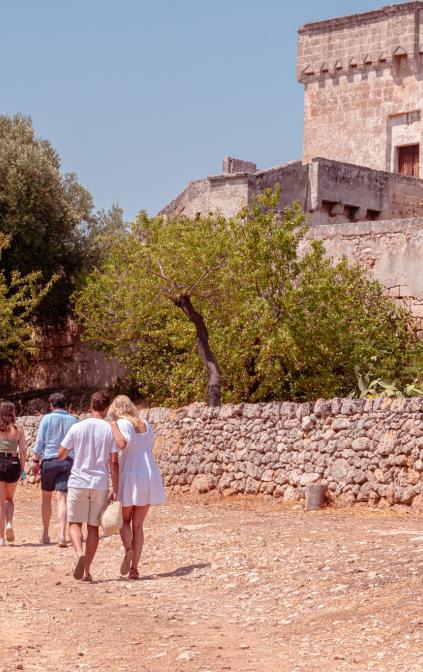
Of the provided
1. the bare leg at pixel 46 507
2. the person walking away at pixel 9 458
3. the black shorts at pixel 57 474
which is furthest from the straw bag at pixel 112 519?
the person walking away at pixel 9 458

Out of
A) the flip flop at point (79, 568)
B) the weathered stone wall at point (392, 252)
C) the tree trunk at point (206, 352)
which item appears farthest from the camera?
the weathered stone wall at point (392, 252)

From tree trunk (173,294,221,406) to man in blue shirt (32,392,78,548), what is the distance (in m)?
7.23

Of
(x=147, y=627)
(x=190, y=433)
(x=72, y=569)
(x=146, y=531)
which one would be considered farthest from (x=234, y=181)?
(x=147, y=627)

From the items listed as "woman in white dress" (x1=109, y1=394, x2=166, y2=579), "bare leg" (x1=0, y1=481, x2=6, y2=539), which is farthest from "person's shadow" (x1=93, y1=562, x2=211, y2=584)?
"bare leg" (x1=0, y1=481, x2=6, y2=539)

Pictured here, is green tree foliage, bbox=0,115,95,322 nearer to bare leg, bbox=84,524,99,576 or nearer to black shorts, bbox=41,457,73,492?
black shorts, bbox=41,457,73,492

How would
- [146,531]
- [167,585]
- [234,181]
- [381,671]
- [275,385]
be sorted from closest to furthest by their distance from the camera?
1. [381,671]
2. [167,585]
3. [146,531]
4. [275,385]
5. [234,181]

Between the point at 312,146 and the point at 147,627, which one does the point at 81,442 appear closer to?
the point at 147,627

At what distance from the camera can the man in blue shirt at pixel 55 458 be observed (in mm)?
14141

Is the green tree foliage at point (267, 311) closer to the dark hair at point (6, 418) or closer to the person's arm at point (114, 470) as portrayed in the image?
the dark hair at point (6, 418)

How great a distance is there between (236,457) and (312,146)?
69.1ft

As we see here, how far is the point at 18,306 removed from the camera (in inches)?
1262

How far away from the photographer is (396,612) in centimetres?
932

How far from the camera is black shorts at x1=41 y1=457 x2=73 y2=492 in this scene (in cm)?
1411

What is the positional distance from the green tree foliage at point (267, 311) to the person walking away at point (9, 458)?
7641 millimetres
